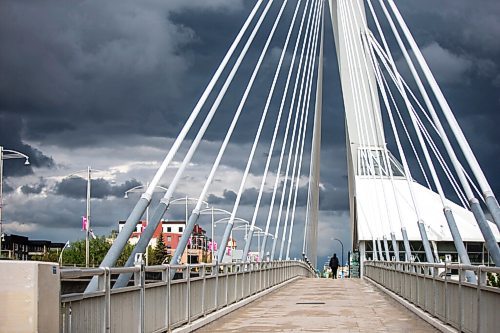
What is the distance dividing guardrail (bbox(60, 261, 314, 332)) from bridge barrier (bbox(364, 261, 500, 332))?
15.5ft

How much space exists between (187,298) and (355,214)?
217ft

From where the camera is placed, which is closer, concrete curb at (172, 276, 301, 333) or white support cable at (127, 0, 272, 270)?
concrete curb at (172, 276, 301, 333)

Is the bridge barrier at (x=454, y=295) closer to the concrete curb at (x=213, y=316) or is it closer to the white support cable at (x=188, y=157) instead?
the concrete curb at (x=213, y=316)

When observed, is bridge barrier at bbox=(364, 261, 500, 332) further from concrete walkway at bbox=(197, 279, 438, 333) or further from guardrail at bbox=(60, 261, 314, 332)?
guardrail at bbox=(60, 261, 314, 332)

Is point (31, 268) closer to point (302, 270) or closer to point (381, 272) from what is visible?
point (381, 272)

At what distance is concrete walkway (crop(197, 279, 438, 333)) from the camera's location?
1895cm

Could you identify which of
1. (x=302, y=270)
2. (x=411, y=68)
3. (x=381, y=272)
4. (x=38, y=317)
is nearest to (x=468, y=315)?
(x=38, y=317)

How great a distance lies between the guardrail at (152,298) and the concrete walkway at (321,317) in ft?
1.89

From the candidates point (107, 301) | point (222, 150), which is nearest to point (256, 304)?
point (222, 150)

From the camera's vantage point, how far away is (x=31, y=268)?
889 centimetres

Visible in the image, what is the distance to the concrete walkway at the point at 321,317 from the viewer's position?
18953mm

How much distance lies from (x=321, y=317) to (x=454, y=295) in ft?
15.9

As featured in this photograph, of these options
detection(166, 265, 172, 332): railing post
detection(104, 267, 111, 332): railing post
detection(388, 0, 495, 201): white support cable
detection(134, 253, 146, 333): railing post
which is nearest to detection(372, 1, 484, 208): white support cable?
detection(388, 0, 495, 201): white support cable

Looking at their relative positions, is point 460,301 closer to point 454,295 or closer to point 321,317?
point 454,295
